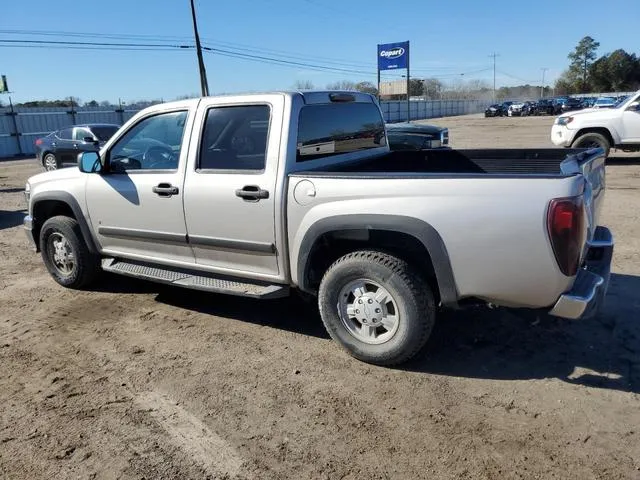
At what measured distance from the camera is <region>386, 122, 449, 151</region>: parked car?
1159 centimetres

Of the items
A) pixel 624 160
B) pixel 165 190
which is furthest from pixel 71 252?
pixel 624 160

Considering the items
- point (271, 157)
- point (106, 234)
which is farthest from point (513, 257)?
point (106, 234)

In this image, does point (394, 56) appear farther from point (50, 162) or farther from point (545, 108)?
point (50, 162)

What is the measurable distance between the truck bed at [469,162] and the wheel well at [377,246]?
72 centimetres

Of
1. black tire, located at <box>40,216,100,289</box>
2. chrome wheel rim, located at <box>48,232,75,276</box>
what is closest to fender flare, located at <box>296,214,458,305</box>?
black tire, located at <box>40,216,100,289</box>

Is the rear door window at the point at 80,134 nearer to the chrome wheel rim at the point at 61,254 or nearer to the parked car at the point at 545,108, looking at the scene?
the chrome wheel rim at the point at 61,254

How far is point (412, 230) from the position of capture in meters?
3.39

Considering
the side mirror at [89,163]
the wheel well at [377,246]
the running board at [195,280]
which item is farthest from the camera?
the side mirror at [89,163]

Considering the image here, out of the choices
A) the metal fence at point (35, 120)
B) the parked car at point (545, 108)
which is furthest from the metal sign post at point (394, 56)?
the metal fence at point (35, 120)

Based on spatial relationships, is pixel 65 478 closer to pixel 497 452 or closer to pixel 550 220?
pixel 497 452

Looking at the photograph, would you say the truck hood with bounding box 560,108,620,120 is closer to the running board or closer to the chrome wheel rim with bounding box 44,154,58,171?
the running board

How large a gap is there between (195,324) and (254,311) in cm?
55

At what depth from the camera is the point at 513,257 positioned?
315cm

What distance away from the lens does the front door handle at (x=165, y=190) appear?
445cm
